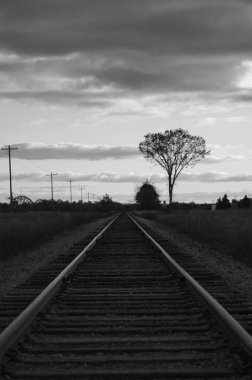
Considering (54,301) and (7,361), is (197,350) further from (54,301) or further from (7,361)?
(54,301)

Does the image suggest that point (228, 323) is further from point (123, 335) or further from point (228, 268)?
point (228, 268)

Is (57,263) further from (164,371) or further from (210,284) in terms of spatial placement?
(164,371)

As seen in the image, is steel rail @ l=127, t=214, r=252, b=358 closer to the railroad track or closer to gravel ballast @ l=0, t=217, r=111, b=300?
the railroad track

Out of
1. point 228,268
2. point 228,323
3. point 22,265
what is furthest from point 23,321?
point 22,265

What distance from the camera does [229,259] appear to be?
45.1 feet

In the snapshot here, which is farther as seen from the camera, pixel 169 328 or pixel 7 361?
pixel 169 328

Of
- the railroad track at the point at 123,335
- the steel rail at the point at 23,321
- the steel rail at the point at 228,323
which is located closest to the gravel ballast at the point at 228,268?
the railroad track at the point at 123,335

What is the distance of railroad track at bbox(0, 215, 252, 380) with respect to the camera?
14.1 ft

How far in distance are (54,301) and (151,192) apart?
114 m

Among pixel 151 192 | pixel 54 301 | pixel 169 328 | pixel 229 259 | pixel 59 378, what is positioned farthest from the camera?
pixel 151 192

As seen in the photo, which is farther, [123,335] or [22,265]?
[22,265]

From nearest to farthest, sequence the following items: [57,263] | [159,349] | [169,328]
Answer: [159,349] < [169,328] < [57,263]

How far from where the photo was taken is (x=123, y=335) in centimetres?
542

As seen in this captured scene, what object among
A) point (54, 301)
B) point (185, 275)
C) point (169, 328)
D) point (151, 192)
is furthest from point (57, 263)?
point (151, 192)
